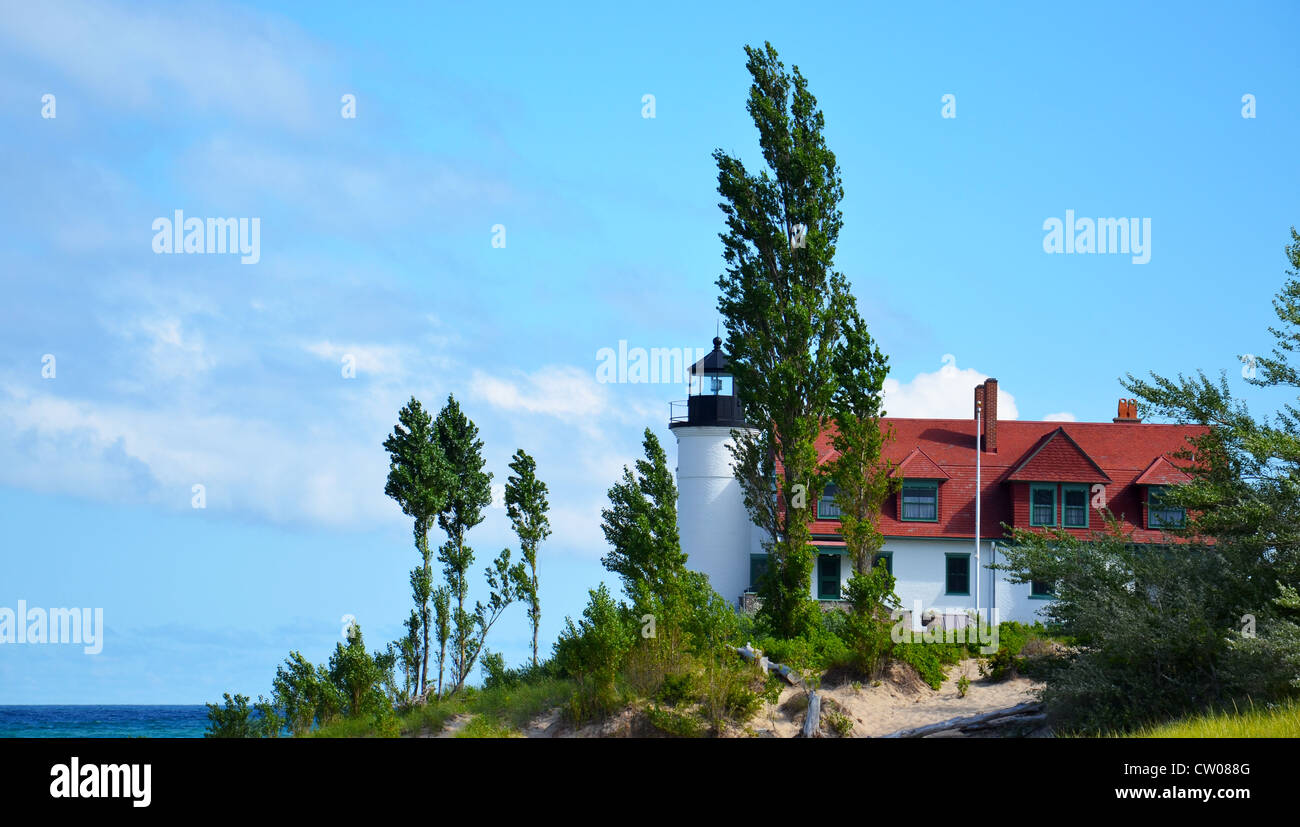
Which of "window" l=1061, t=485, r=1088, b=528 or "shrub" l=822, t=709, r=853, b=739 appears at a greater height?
"window" l=1061, t=485, r=1088, b=528

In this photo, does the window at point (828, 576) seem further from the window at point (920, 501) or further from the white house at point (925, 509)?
the window at point (920, 501)

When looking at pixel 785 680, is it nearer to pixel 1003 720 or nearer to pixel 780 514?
pixel 1003 720

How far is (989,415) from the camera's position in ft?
132

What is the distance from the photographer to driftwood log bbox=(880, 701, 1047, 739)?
19.6 meters

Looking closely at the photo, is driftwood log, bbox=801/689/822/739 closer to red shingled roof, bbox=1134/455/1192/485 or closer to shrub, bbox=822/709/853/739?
shrub, bbox=822/709/853/739

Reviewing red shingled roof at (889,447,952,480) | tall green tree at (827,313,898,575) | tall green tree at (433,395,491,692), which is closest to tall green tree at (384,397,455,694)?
tall green tree at (433,395,491,692)

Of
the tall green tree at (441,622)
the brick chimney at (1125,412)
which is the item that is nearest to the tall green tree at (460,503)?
the tall green tree at (441,622)

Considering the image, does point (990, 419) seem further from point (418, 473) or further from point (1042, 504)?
point (418, 473)

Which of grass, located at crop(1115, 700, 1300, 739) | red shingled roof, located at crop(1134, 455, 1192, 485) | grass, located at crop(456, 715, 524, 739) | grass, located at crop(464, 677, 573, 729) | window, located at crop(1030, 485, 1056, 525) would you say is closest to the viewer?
grass, located at crop(1115, 700, 1300, 739)

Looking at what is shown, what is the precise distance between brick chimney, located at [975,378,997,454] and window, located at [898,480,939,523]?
322cm

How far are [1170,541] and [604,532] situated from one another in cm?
1769

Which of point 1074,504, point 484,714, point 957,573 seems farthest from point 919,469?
point 484,714

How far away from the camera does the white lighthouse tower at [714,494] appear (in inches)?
1495
